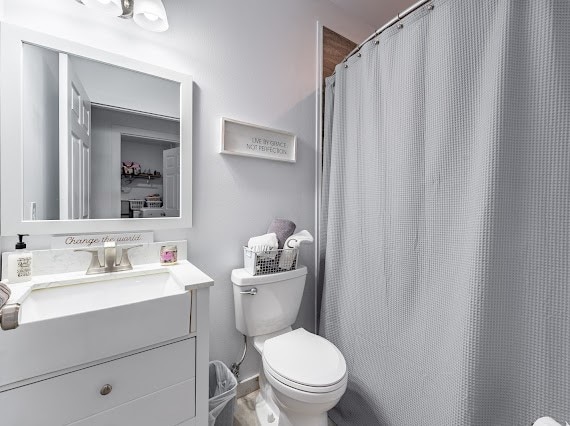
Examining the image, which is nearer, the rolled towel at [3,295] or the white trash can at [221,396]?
the rolled towel at [3,295]

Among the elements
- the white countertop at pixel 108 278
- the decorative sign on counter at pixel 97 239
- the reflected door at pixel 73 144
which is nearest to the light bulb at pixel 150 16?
the reflected door at pixel 73 144

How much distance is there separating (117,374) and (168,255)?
1.76 ft

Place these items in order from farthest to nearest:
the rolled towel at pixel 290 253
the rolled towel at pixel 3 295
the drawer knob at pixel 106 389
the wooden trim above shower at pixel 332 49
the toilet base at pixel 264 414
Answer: the wooden trim above shower at pixel 332 49 < the rolled towel at pixel 290 253 < the toilet base at pixel 264 414 < the drawer knob at pixel 106 389 < the rolled towel at pixel 3 295

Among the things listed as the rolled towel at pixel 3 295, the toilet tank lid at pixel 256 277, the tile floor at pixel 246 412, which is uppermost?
the rolled towel at pixel 3 295

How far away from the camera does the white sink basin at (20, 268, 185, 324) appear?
84 cm

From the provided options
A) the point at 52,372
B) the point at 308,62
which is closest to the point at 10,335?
the point at 52,372

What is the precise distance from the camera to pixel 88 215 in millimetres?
1125

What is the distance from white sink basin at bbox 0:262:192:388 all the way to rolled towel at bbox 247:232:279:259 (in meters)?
0.42

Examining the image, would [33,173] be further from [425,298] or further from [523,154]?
[523,154]

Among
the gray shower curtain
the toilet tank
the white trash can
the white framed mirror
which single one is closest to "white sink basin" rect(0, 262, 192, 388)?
the white framed mirror

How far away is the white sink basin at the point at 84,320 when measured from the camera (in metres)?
0.68

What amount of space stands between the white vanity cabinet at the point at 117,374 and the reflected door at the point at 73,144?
350 mm

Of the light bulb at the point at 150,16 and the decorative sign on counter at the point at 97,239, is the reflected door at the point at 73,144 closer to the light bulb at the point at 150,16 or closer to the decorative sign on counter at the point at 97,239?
the decorative sign on counter at the point at 97,239

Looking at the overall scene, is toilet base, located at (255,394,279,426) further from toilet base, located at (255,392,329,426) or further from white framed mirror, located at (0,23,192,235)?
white framed mirror, located at (0,23,192,235)
